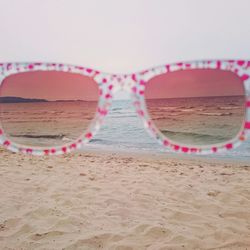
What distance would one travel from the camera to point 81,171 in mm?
5043

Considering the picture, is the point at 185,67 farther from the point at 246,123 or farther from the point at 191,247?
the point at 191,247

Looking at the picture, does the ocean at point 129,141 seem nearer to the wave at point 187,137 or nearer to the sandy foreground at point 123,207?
the wave at point 187,137

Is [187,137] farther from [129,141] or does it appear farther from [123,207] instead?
[123,207]

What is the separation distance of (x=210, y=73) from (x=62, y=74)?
911 millimetres

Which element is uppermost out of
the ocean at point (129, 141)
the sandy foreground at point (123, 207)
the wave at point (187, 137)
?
the wave at point (187, 137)

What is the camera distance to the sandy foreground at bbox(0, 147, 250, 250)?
259 centimetres

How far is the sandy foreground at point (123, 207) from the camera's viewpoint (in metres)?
2.59

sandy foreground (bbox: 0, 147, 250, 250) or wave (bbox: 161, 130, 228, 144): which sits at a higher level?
wave (bbox: 161, 130, 228, 144)

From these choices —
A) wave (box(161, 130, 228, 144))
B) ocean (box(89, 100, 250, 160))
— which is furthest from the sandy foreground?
ocean (box(89, 100, 250, 160))

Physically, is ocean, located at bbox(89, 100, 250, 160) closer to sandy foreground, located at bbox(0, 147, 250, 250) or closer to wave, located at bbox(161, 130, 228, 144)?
wave, located at bbox(161, 130, 228, 144)

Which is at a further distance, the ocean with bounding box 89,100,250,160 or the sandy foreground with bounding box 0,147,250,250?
the ocean with bounding box 89,100,250,160

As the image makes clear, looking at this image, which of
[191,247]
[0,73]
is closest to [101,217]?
[191,247]

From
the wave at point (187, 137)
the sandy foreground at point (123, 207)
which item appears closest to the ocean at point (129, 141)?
the wave at point (187, 137)

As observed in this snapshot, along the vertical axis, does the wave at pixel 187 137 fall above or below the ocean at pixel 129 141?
above
